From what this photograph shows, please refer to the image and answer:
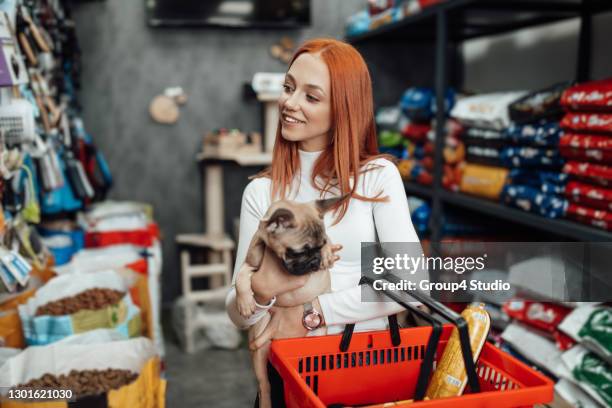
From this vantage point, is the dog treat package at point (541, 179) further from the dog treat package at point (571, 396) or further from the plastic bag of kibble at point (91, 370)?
the plastic bag of kibble at point (91, 370)

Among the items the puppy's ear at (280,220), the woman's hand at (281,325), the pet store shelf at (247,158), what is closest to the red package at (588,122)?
the woman's hand at (281,325)

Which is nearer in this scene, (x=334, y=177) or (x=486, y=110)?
(x=334, y=177)

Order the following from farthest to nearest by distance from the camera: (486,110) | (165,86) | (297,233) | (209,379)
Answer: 1. (165,86)
2. (209,379)
3. (486,110)
4. (297,233)

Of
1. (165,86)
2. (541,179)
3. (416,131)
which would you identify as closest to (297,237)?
(541,179)

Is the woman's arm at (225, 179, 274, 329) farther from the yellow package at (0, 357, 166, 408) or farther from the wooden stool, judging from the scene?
the wooden stool

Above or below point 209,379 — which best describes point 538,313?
above

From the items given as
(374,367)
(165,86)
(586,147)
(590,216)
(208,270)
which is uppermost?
(165,86)

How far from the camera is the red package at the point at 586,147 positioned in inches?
70.4

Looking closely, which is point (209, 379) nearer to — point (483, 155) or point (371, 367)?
point (483, 155)

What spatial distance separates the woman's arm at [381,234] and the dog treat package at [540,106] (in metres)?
1.25

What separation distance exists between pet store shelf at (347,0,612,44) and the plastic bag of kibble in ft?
6.19

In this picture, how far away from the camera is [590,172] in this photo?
187cm

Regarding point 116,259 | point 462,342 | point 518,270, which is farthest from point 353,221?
point 116,259

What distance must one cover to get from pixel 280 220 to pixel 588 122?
1.47 meters
